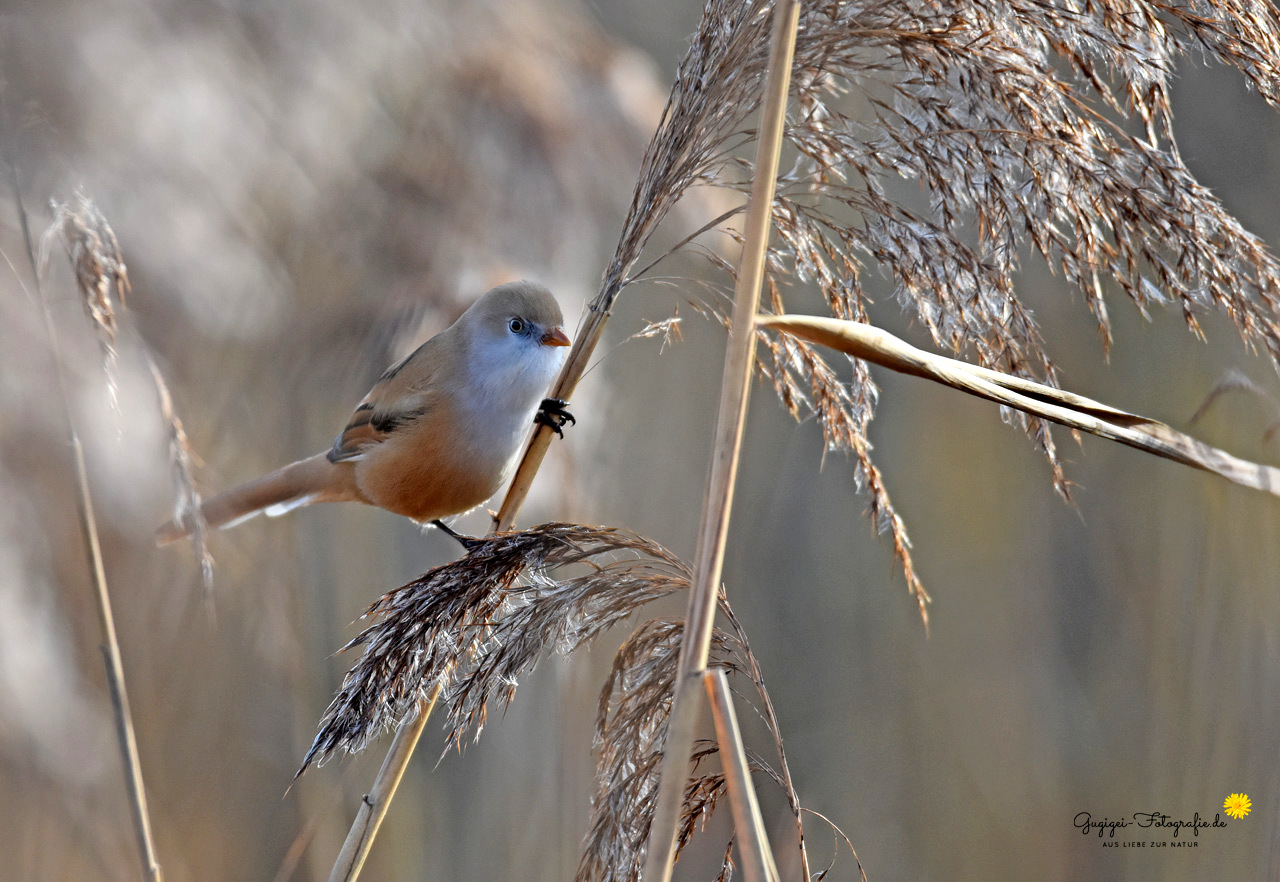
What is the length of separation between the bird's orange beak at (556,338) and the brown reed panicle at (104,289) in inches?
33.7

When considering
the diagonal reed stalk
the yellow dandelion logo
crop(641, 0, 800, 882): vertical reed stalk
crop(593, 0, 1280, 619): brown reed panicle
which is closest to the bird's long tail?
the diagonal reed stalk

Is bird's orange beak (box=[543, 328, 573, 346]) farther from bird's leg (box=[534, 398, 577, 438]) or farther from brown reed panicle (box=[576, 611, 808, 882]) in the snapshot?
brown reed panicle (box=[576, 611, 808, 882])

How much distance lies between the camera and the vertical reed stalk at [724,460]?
76 cm

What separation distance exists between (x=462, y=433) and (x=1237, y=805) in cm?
179

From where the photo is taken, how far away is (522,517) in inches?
71.5

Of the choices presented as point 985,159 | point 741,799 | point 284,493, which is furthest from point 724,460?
point 284,493

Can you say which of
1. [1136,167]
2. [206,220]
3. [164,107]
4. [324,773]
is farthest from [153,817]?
[1136,167]

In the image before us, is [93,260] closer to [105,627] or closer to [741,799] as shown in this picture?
[105,627]

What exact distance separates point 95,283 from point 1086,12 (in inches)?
47.4

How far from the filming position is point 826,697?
2.25 meters

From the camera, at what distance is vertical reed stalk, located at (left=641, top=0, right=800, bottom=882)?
762 mm

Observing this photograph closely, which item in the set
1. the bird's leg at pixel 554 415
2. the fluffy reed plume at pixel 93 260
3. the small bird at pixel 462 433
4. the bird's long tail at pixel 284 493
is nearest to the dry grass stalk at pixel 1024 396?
the bird's leg at pixel 554 415

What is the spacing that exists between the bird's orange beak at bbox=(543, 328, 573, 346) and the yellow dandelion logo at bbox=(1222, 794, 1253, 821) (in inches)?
66.7

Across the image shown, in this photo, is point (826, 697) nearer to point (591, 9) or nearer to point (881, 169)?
point (881, 169)
